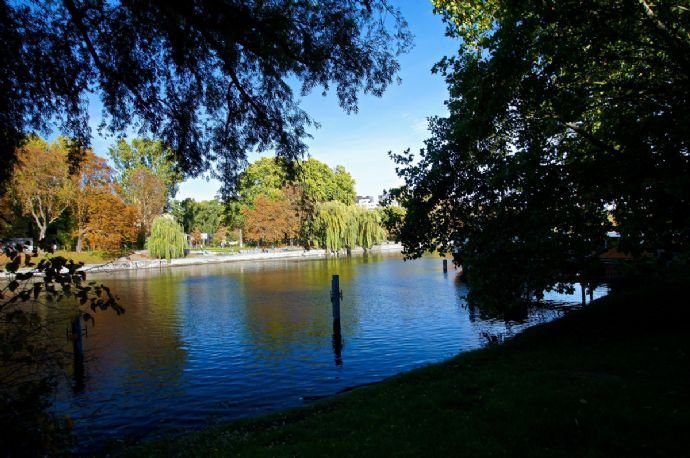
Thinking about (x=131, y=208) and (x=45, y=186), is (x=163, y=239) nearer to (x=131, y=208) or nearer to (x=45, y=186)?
(x=131, y=208)

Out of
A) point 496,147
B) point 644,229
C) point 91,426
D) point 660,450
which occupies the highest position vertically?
point 496,147

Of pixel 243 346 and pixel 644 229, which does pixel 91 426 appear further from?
pixel 644 229

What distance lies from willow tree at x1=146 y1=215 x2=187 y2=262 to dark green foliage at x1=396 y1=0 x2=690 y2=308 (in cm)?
5472

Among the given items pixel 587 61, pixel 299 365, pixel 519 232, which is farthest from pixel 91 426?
pixel 587 61

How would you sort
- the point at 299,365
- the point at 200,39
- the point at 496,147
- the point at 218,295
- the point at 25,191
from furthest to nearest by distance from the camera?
1. the point at 25,191
2. the point at 218,295
3. the point at 299,365
4. the point at 496,147
5. the point at 200,39

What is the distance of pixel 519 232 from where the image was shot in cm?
1051

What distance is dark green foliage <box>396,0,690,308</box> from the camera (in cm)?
767

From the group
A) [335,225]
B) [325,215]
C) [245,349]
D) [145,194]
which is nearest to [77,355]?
[245,349]

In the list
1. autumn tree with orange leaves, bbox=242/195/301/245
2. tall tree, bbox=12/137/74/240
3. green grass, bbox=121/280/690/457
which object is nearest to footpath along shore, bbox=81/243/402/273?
autumn tree with orange leaves, bbox=242/195/301/245

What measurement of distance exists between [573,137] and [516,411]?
874 centimetres

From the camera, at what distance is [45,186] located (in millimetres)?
49750

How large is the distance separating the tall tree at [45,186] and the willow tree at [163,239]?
34.9 ft

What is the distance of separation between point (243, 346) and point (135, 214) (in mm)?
51579

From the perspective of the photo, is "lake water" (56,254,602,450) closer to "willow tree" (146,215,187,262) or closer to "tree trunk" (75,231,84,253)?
"willow tree" (146,215,187,262)
